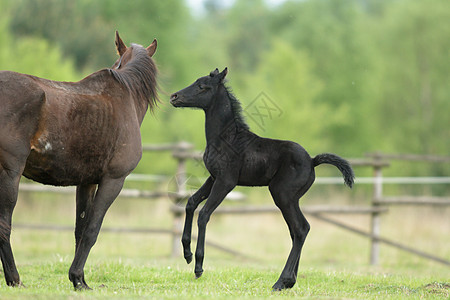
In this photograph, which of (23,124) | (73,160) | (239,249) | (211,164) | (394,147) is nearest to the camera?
(23,124)

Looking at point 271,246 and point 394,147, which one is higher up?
point 394,147

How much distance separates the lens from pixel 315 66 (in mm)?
28344

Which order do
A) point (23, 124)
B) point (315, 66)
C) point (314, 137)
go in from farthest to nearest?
point (315, 66)
point (314, 137)
point (23, 124)

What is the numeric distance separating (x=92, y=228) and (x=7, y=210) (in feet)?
2.42

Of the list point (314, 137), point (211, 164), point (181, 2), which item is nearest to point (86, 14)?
point (181, 2)

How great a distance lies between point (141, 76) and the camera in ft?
18.1

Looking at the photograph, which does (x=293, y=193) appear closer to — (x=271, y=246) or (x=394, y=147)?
(x=271, y=246)

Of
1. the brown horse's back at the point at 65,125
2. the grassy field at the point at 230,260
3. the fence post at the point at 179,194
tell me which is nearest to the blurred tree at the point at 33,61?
the grassy field at the point at 230,260

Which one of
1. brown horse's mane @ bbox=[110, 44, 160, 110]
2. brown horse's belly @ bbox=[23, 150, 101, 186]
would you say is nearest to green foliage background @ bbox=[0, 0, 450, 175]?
brown horse's mane @ bbox=[110, 44, 160, 110]

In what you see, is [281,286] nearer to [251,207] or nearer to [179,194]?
[179,194]

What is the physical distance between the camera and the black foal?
16.6 feet

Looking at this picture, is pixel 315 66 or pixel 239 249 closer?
pixel 239 249

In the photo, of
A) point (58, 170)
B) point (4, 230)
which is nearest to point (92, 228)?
point (58, 170)

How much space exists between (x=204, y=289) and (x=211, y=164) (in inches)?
44.9
